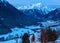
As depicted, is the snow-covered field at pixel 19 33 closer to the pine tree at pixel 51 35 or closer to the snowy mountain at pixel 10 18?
the snowy mountain at pixel 10 18

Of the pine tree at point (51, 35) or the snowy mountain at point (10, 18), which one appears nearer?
the pine tree at point (51, 35)

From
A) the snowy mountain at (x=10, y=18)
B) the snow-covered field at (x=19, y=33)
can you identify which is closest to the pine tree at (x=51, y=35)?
the snow-covered field at (x=19, y=33)

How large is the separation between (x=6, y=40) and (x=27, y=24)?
0.52m

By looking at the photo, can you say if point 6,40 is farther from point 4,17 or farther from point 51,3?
point 51,3

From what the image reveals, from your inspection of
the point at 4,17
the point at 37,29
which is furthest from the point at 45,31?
the point at 4,17

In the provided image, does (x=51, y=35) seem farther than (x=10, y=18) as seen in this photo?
No

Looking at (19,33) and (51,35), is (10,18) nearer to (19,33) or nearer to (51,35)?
(19,33)

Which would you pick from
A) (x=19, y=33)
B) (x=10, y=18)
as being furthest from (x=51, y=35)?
(x=10, y=18)

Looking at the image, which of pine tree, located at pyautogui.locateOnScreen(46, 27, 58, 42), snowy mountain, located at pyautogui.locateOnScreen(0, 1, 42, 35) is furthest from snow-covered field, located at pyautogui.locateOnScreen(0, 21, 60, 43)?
pine tree, located at pyautogui.locateOnScreen(46, 27, 58, 42)

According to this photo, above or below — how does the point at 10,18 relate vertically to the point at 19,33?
above

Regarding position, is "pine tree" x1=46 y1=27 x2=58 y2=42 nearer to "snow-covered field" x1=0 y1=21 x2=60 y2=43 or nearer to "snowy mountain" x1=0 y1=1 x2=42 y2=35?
"snow-covered field" x1=0 y1=21 x2=60 y2=43

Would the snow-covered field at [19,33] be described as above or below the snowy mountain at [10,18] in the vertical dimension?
below

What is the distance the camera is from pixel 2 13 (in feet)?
12.1

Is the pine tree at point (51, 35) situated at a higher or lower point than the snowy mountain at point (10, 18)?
lower
